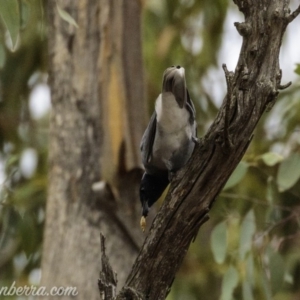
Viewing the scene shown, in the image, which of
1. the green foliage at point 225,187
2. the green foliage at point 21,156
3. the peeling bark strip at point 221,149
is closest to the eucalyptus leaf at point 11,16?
the green foliage at point 225,187

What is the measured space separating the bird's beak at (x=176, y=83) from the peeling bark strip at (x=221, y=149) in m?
0.23

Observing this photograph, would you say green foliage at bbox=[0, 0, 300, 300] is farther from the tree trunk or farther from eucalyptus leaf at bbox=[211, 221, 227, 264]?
the tree trunk

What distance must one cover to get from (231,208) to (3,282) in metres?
1.03

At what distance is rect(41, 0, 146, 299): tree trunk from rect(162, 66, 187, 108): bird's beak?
2.52 feet

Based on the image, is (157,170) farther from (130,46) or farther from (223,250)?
(130,46)

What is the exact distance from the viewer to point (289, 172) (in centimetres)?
238

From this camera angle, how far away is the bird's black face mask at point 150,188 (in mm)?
2076

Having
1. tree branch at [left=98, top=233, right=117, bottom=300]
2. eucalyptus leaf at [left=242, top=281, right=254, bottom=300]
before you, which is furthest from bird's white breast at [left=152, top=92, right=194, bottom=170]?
eucalyptus leaf at [left=242, top=281, right=254, bottom=300]

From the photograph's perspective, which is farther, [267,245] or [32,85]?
[32,85]

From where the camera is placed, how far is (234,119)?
1359 mm

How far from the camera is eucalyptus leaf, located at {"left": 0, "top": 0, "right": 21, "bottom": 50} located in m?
1.63

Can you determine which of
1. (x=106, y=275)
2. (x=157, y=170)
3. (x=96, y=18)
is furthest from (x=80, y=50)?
(x=106, y=275)

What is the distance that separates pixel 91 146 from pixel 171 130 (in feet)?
2.34

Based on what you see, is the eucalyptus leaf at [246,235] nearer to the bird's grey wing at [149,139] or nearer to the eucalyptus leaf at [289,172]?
the eucalyptus leaf at [289,172]
